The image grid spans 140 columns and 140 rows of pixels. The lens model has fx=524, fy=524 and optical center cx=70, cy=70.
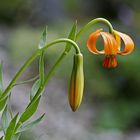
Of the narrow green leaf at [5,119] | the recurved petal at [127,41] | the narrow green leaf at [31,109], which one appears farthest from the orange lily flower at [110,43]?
the narrow green leaf at [5,119]

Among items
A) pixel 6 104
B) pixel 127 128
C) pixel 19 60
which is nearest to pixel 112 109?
pixel 127 128

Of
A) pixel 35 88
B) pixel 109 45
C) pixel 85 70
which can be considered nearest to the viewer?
pixel 109 45

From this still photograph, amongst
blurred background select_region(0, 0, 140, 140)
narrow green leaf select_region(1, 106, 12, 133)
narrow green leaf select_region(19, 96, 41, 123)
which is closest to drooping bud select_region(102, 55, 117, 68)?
narrow green leaf select_region(19, 96, 41, 123)

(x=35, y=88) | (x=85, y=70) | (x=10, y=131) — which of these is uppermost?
(x=85, y=70)

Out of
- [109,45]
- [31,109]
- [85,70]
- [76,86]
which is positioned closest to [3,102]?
[31,109]

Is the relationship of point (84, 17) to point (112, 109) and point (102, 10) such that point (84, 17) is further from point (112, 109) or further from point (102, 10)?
point (112, 109)

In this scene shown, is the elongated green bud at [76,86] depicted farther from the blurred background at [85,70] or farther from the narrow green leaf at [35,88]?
the blurred background at [85,70]

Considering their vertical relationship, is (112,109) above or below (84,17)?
below

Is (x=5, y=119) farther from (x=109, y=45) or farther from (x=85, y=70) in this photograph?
(x=85, y=70)
